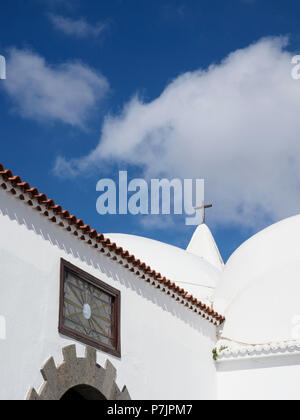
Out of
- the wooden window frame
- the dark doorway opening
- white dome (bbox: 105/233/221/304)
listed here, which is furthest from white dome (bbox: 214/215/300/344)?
the dark doorway opening

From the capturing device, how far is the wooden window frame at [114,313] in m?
8.29

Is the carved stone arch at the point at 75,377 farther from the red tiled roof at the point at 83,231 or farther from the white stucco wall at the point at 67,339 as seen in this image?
the red tiled roof at the point at 83,231

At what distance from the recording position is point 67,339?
8.26 m

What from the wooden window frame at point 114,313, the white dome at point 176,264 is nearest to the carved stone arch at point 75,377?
the wooden window frame at point 114,313

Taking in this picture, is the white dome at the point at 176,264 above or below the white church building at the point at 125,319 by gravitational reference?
above

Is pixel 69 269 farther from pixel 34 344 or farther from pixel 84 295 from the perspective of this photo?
pixel 34 344

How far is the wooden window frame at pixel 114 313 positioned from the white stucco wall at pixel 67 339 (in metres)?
0.09

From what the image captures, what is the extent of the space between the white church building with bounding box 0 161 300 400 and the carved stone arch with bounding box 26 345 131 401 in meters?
0.01

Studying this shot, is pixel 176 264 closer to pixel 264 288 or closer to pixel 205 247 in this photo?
pixel 205 247

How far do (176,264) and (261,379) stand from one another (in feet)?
19.4

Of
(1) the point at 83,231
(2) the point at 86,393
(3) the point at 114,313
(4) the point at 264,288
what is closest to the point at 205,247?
(4) the point at 264,288

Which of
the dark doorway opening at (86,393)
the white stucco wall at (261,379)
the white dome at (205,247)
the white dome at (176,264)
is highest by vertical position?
the white dome at (205,247)
